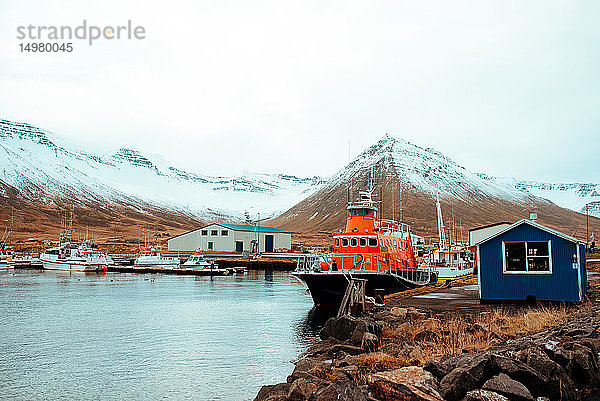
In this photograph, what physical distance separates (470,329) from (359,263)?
17076 millimetres

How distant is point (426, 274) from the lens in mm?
40469

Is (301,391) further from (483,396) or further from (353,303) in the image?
(353,303)

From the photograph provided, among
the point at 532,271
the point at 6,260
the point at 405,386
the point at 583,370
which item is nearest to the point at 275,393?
the point at 405,386

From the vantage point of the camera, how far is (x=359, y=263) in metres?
32.9

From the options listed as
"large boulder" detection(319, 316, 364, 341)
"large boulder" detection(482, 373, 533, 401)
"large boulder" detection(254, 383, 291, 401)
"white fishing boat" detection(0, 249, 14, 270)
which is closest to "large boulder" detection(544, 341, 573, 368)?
"large boulder" detection(482, 373, 533, 401)

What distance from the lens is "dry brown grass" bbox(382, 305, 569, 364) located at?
14320 millimetres

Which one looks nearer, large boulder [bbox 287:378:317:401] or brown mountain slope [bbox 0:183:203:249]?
large boulder [bbox 287:378:317:401]

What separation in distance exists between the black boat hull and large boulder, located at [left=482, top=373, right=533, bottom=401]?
74.0 feet

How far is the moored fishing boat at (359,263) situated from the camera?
105 feet

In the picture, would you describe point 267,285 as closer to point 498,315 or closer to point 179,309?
point 179,309

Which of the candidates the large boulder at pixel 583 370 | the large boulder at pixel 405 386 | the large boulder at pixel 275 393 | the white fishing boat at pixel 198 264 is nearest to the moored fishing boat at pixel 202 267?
the white fishing boat at pixel 198 264

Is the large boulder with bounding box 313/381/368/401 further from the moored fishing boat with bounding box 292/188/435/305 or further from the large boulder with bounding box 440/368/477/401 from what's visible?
the moored fishing boat with bounding box 292/188/435/305

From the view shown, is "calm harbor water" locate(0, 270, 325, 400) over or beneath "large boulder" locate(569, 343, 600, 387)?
beneath

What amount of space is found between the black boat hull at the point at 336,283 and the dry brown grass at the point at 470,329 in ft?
39.5
